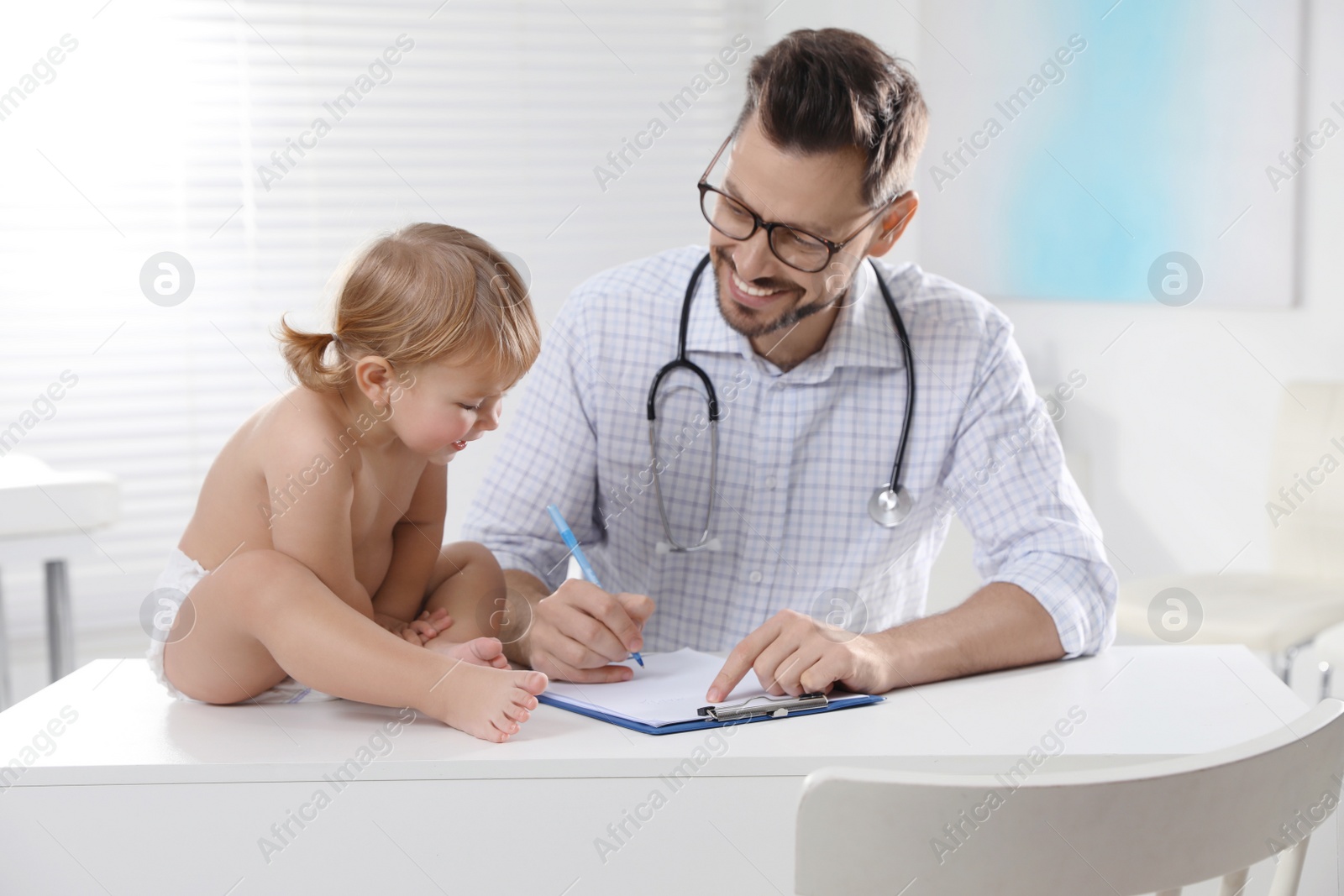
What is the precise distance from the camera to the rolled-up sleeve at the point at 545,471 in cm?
150

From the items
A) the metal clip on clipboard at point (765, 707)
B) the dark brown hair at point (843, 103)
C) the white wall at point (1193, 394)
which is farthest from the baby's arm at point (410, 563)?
the white wall at point (1193, 394)

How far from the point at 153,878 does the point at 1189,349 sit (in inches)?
96.6

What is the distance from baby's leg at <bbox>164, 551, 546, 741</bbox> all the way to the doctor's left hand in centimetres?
19

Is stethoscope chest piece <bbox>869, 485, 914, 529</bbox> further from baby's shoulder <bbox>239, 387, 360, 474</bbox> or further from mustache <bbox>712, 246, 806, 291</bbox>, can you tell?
baby's shoulder <bbox>239, 387, 360, 474</bbox>

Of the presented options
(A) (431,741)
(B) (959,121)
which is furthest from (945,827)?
(B) (959,121)

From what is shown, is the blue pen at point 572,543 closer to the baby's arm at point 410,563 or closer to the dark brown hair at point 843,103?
the baby's arm at point 410,563

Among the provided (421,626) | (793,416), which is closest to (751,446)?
(793,416)

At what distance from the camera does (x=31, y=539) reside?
7.30 ft

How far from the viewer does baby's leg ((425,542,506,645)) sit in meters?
1.17

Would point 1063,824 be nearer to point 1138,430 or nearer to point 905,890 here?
point 905,890

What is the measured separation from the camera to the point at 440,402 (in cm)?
108

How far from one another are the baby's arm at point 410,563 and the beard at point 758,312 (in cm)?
46

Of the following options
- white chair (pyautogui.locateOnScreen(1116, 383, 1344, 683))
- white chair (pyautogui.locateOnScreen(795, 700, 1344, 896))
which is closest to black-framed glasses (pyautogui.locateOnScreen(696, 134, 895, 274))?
white chair (pyautogui.locateOnScreen(795, 700, 1344, 896))

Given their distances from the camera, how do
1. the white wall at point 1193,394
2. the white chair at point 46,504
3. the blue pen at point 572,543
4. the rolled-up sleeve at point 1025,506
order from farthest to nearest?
the white wall at point 1193,394
the white chair at point 46,504
the rolled-up sleeve at point 1025,506
the blue pen at point 572,543
